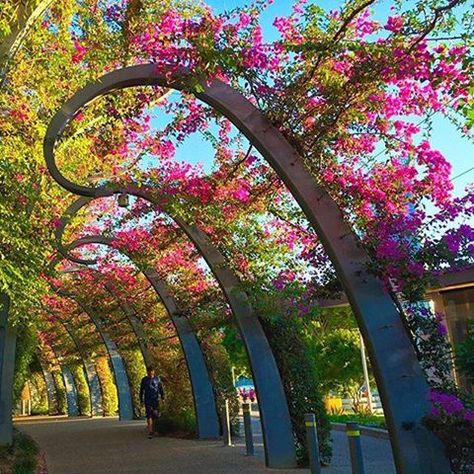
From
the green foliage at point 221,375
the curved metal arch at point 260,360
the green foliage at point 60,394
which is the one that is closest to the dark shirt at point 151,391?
the green foliage at point 221,375

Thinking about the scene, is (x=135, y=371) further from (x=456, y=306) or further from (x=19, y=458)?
(x=456, y=306)

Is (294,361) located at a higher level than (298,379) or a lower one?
higher

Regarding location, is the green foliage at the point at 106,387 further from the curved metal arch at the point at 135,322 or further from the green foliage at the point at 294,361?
the green foliage at the point at 294,361

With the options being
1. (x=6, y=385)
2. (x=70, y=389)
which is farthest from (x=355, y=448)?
(x=70, y=389)

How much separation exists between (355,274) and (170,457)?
23.9ft

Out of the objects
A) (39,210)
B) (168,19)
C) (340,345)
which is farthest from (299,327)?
(340,345)

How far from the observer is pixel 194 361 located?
14.8m

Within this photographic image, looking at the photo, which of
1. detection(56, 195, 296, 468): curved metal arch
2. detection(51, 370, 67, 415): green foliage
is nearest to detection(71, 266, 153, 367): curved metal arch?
detection(56, 195, 296, 468): curved metal arch

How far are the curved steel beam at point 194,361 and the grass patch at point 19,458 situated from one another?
11.4 feet

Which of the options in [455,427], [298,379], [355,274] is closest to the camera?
[455,427]

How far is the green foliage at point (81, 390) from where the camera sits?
3466cm

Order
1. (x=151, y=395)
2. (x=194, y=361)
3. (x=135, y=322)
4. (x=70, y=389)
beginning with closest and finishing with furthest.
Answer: (x=194, y=361) < (x=151, y=395) < (x=135, y=322) < (x=70, y=389)

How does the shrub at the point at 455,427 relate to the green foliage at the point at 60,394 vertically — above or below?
below

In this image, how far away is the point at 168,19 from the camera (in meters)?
8.45
